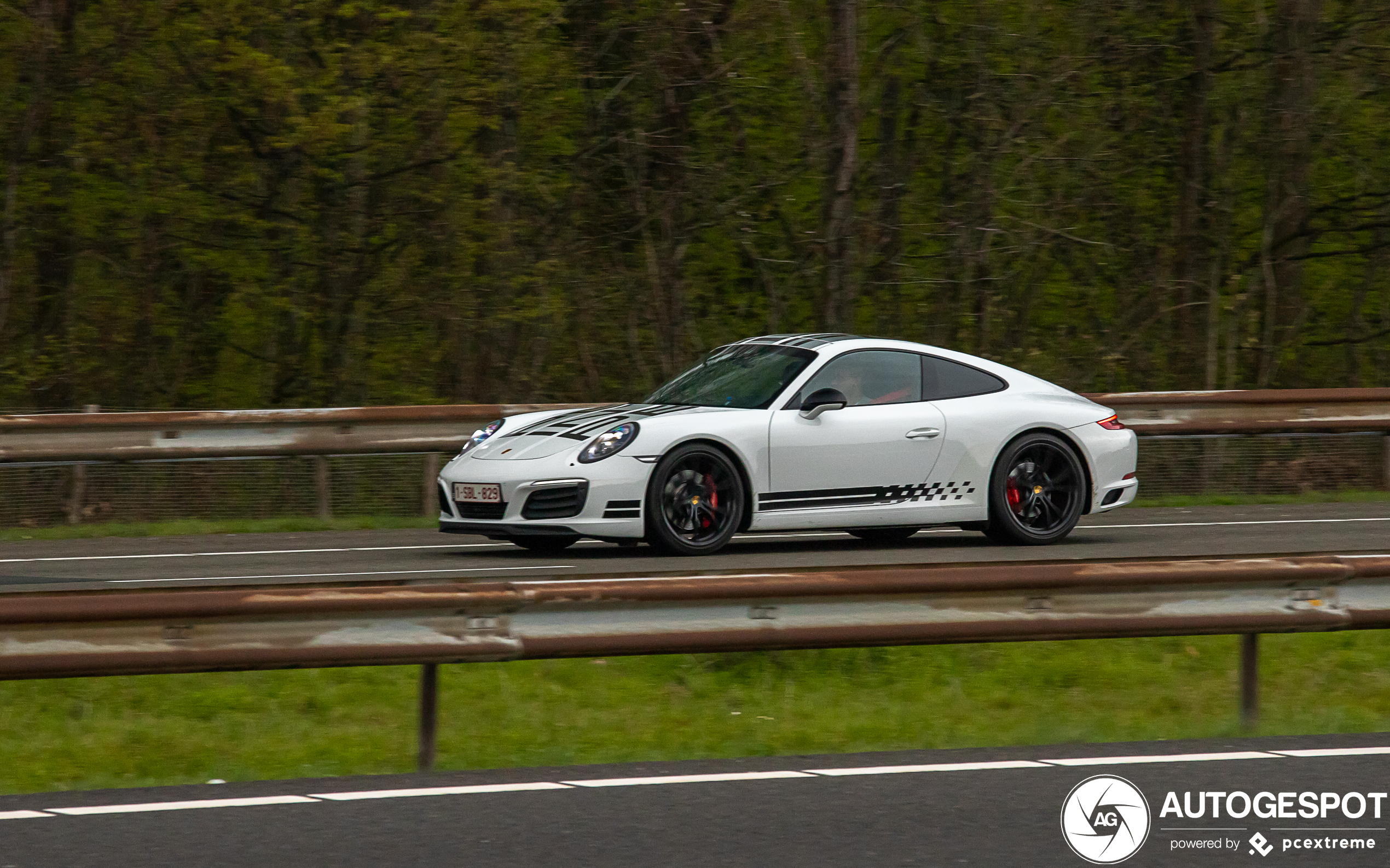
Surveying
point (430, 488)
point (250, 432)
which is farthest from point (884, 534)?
point (250, 432)

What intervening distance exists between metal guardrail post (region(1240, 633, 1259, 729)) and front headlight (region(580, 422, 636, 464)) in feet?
14.2

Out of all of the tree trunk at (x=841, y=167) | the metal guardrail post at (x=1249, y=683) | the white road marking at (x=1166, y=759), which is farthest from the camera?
the tree trunk at (x=841, y=167)

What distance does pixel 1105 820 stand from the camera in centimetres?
509

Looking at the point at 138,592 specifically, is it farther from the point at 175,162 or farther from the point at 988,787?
the point at 175,162

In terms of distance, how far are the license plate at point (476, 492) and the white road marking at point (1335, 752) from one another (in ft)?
17.4

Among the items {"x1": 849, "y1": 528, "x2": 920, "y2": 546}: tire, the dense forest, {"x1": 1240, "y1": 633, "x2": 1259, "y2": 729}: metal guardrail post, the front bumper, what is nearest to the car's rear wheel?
the front bumper

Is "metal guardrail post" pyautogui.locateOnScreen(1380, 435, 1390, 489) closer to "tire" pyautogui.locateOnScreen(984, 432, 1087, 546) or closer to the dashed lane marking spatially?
"tire" pyautogui.locateOnScreen(984, 432, 1087, 546)

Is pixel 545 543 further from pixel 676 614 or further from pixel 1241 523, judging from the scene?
pixel 1241 523

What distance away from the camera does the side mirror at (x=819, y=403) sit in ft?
34.8

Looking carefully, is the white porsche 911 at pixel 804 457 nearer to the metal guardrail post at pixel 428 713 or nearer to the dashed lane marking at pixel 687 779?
the metal guardrail post at pixel 428 713

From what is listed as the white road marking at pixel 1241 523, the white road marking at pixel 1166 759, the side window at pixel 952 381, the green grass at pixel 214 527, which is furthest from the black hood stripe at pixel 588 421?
the white road marking at pixel 1166 759

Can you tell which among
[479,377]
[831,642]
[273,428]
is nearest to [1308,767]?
[831,642]

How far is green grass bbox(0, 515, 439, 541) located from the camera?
12.8 m

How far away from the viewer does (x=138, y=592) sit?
5.64m
